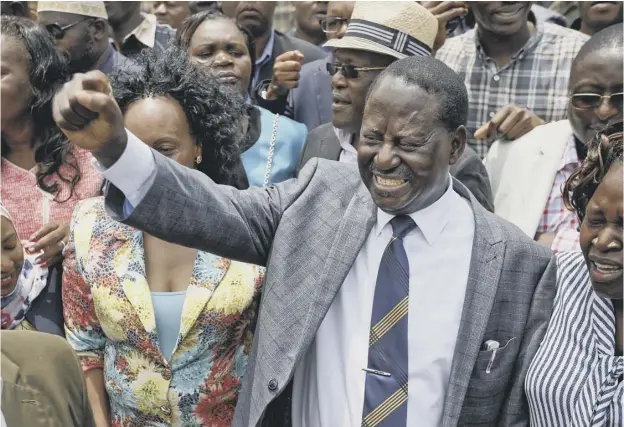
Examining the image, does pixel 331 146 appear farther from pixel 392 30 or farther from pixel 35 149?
pixel 35 149

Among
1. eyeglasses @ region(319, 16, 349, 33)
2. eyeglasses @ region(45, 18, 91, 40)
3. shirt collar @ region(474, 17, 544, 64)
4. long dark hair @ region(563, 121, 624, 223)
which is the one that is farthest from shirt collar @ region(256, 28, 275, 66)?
long dark hair @ region(563, 121, 624, 223)

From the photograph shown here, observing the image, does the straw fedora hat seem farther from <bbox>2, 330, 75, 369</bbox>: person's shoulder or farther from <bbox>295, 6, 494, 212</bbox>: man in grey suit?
<bbox>2, 330, 75, 369</bbox>: person's shoulder

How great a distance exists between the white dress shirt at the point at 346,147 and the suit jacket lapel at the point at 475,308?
1359 millimetres

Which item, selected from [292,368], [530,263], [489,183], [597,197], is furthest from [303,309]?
[489,183]

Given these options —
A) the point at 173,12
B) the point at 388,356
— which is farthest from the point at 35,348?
the point at 173,12

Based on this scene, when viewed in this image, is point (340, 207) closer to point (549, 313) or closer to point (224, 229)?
point (224, 229)

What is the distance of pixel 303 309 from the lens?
2932 mm

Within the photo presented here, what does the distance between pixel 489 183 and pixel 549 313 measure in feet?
3.64

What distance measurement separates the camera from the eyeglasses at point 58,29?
5.23 metres

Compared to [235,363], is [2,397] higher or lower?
higher

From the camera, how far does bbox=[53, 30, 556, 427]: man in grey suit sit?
2885 mm

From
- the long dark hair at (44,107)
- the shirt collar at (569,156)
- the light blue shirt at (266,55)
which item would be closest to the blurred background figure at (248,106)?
the light blue shirt at (266,55)

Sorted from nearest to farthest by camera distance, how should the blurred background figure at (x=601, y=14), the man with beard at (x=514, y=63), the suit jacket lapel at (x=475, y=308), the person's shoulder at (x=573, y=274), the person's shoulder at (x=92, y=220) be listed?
the suit jacket lapel at (x=475, y=308)
the person's shoulder at (x=573, y=274)
the person's shoulder at (x=92, y=220)
the man with beard at (x=514, y=63)
the blurred background figure at (x=601, y=14)

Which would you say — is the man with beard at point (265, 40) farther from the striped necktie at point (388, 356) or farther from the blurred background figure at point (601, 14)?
the striped necktie at point (388, 356)
